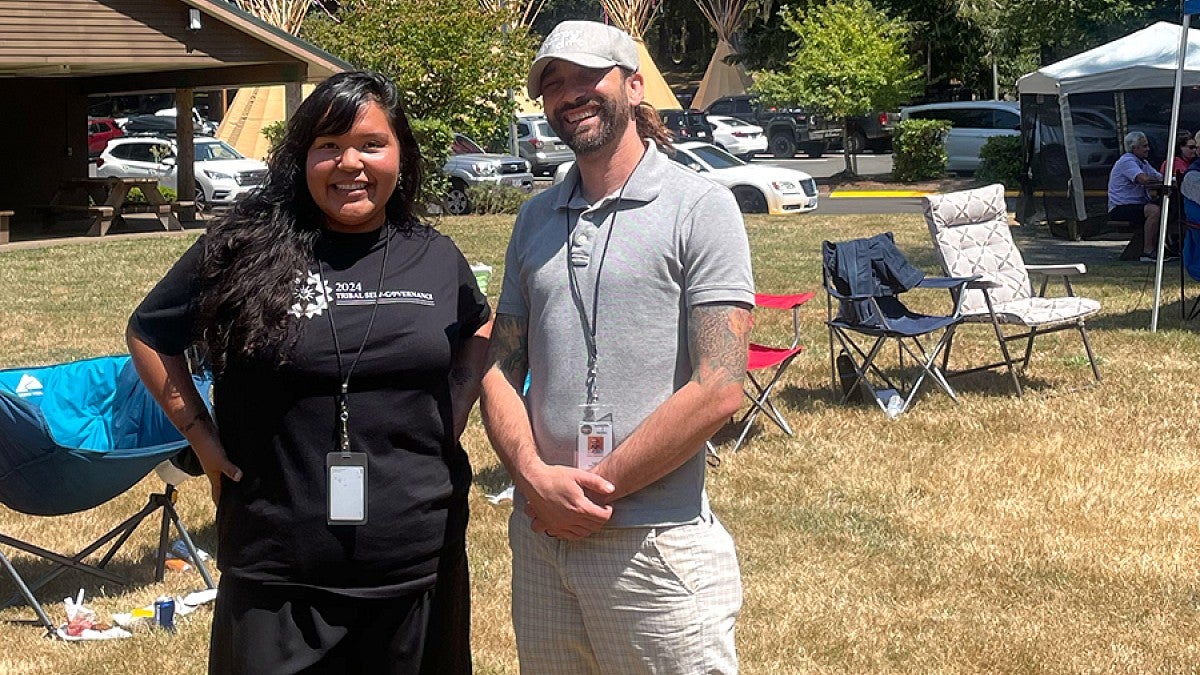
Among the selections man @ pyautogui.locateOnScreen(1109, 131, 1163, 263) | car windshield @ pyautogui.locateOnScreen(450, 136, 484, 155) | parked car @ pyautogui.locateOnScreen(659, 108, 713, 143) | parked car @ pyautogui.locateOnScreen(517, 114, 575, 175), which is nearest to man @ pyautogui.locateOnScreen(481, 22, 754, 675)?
man @ pyautogui.locateOnScreen(1109, 131, 1163, 263)

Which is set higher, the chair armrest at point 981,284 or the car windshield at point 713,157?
the chair armrest at point 981,284

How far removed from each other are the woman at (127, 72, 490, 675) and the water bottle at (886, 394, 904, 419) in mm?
5241

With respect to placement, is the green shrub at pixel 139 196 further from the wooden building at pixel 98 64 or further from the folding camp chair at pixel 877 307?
the folding camp chair at pixel 877 307

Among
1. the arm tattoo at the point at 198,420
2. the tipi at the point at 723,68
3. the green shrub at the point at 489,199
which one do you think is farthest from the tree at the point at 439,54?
the tipi at the point at 723,68

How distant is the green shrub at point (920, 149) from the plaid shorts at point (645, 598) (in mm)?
25099

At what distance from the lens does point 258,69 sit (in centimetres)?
2030

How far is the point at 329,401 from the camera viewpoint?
2730mm

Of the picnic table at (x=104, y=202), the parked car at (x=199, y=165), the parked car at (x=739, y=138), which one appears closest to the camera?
the picnic table at (x=104, y=202)

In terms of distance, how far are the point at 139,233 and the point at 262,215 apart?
58.7ft

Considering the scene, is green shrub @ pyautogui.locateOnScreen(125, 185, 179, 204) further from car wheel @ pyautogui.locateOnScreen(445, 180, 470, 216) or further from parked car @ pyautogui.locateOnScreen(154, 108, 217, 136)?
parked car @ pyautogui.locateOnScreen(154, 108, 217, 136)

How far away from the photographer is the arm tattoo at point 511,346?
2883 mm

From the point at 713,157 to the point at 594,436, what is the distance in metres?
19.2

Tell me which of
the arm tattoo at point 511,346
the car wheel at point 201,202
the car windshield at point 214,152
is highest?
the arm tattoo at point 511,346

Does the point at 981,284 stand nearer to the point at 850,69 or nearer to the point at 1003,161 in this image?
the point at 1003,161
